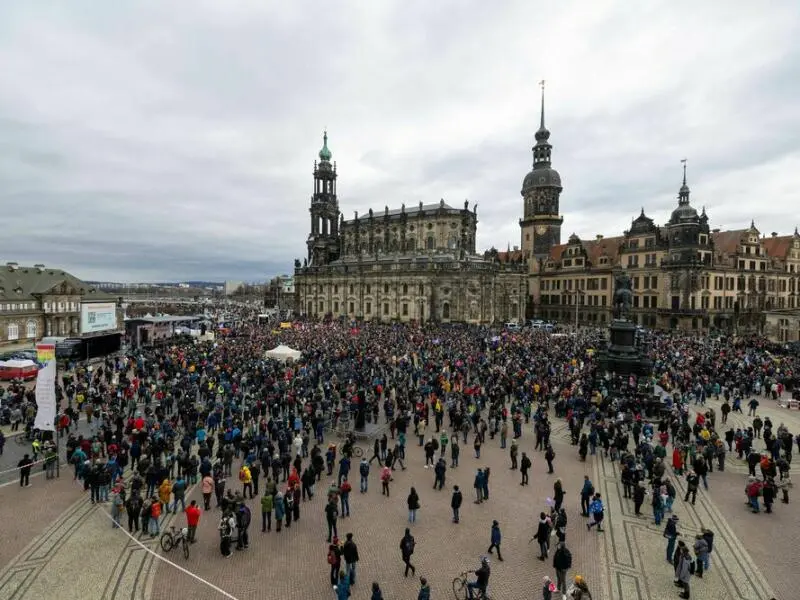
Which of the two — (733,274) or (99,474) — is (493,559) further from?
(733,274)

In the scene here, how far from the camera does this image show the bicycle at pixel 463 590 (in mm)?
8180

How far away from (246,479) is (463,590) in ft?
22.2

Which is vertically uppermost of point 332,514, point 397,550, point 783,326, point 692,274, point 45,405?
point 692,274

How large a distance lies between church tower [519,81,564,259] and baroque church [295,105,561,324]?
17 centimetres

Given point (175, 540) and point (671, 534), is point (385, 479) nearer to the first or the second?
point (175, 540)

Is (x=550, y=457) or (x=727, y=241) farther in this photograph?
(x=727, y=241)

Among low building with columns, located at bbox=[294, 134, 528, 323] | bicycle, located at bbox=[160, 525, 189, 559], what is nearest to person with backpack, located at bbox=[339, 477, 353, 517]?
bicycle, located at bbox=[160, 525, 189, 559]

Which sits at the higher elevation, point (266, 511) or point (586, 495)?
point (586, 495)

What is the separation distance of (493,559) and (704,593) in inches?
163

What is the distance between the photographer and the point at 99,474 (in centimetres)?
1233

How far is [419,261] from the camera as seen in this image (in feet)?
237

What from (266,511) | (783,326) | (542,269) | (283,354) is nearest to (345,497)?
(266,511)

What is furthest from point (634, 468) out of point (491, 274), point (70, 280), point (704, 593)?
point (70, 280)

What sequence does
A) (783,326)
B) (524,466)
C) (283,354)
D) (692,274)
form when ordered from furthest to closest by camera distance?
(692,274)
(783,326)
(283,354)
(524,466)
